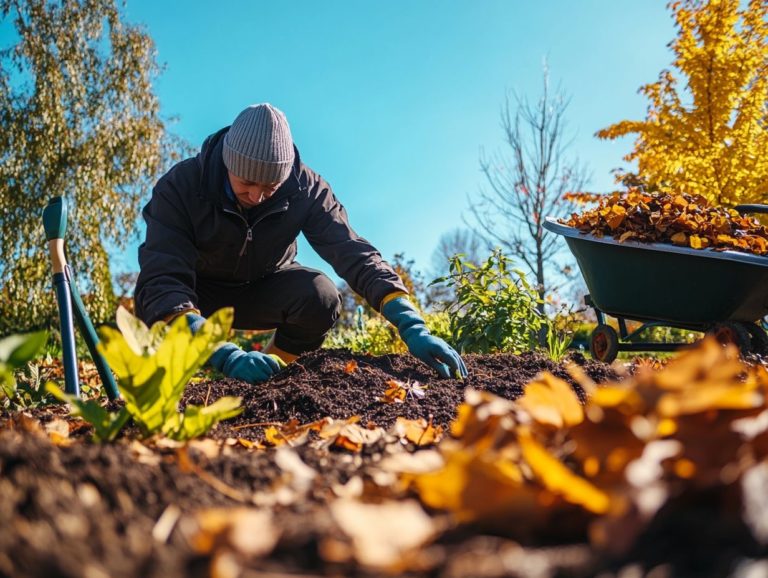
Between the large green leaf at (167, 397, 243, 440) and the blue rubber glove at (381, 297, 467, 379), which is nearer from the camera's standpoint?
the large green leaf at (167, 397, 243, 440)

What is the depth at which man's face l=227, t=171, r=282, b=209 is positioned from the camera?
322 cm

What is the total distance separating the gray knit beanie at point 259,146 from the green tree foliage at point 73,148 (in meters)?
11.8

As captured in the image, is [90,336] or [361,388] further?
[361,388]

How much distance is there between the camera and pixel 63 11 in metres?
15.4

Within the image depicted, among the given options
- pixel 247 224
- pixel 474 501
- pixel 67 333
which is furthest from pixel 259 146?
pixel 474 501

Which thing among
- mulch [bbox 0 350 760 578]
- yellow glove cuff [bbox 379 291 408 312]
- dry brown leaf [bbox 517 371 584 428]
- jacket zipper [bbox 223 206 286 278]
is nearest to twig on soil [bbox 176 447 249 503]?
mulch [bbox 0 350 760 578]

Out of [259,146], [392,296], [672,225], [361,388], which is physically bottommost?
[361,388]

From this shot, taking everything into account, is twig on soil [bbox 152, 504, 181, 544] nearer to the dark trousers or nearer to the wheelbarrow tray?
the dark trousers

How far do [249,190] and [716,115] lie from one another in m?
9.27

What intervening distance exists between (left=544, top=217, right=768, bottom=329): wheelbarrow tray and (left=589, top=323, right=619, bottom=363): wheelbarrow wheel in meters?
0.24

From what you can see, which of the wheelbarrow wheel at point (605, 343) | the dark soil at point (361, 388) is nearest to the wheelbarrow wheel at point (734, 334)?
the wheelbarrow wheel at point (605, 343)

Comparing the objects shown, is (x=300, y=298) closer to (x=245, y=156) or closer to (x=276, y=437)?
(x=245, y=156)

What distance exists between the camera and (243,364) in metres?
2.57

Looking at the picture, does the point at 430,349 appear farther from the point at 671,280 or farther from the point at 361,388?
the point at 671,280
